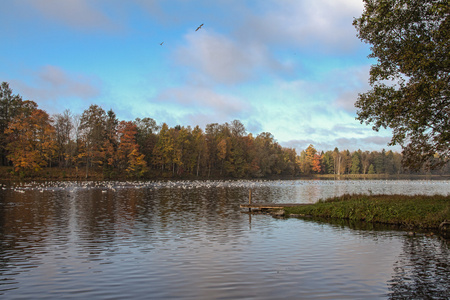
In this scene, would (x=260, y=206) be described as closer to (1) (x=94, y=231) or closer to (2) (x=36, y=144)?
(1) (x=94, y=231)

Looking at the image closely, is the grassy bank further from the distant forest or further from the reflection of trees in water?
the distant forest

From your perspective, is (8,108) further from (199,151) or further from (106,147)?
(199,151)

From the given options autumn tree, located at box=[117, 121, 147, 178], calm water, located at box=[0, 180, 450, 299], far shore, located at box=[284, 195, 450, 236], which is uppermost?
autumn tree, located at box=[117, 121, 147, 178]

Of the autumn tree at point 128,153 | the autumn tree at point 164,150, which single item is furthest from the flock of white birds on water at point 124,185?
the autumn tree at point 164,150

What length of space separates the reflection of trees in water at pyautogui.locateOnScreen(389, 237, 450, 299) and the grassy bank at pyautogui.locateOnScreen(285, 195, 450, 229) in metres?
4.91

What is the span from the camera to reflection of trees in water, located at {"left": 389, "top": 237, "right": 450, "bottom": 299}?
11.0 meters

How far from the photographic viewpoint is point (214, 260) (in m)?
15.1

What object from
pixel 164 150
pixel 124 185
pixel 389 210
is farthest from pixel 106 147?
pixel 389 210

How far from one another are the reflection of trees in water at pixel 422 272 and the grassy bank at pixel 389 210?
4.91 meters

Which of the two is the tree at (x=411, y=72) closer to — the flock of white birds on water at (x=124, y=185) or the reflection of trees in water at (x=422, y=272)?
the reflection of trees in water at (x=422, y=272)

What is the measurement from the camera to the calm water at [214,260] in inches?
442

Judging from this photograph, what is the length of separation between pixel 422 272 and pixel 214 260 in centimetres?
831

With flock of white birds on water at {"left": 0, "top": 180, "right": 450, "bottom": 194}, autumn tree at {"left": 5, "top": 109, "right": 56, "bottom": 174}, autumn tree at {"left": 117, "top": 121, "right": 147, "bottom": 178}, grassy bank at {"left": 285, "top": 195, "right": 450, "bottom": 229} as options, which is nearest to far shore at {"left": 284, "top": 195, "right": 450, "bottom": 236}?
grassy bank at {"left": 285, "top": 195, "right": 450, "bottom": 229}

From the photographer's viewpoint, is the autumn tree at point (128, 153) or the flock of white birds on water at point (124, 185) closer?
the flock of white birds on water at point (124, 185)
